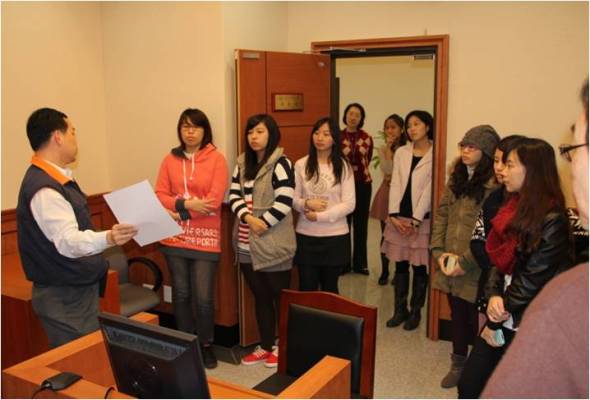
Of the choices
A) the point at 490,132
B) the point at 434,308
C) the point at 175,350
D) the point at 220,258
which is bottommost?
the point at 434,308

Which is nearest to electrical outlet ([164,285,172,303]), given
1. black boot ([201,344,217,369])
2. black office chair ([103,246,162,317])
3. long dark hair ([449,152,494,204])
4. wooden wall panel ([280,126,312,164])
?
black office chair ([103,246,162,317])

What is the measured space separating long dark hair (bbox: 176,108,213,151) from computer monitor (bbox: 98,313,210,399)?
2.15 m

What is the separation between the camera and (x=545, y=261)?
2.20 metres

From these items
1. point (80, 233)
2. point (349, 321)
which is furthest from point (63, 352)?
point (349, 321)

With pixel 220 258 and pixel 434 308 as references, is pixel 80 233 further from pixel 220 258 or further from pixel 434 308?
pixel 434 308

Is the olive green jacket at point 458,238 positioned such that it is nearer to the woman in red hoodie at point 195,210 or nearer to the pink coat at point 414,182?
the pink coat at point 414,182

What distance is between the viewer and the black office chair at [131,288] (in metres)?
3.31

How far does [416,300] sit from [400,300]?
0.12 meters

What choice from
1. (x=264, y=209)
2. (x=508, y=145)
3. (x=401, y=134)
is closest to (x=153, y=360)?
(x=508, y=145)

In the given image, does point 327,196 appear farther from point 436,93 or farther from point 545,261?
point 545,261

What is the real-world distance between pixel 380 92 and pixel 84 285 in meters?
4.48

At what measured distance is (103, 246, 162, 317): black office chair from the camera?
3.31m

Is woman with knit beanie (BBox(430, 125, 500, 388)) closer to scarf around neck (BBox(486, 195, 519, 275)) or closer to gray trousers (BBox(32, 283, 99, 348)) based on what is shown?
scarf around neck (BBox(486, 195, 519, 275))

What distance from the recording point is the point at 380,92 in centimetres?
625
